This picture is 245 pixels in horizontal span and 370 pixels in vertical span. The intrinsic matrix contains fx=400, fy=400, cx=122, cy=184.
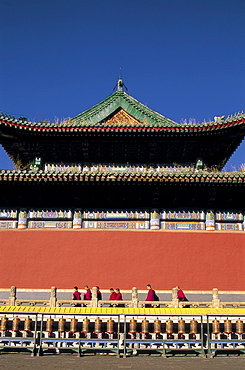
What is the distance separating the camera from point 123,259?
50.4 ft

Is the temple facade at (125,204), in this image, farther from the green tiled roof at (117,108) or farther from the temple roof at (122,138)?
the green tiled roof at (117,108)

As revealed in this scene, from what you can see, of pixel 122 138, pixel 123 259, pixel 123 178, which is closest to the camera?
pixel 123 178

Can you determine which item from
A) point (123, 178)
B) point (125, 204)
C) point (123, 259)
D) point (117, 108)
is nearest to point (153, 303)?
point (123, 259)

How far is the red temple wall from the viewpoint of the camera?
49.7 feet

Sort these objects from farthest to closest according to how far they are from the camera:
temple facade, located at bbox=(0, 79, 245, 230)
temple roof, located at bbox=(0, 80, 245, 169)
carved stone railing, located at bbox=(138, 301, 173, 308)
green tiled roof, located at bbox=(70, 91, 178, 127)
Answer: green tiled roof, located at bbox=(70, 91, 178, 127)
temple roof, located at bbox=(0, 80, 245, 169)
temple facade, located at bbox=(0, 79, 245, 230)
carved stone railing, located at bbox=(138, 301, 173, 308)

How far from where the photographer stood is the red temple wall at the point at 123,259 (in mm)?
15156

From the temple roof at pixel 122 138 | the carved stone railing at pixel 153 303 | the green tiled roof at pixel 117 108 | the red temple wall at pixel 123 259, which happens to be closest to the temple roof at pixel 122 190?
the red temple wall at pixel 123 259

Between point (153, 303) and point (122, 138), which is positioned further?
point (122, 138)

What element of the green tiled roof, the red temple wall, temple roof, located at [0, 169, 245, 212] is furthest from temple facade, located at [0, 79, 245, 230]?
the red temple wall

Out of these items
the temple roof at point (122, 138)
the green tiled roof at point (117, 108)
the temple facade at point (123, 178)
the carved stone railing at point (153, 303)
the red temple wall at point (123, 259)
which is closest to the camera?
the carved stone railing at point (153, 303)

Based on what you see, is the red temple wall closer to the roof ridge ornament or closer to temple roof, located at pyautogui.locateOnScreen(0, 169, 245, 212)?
temple roof, located at pyautogui.locateOnScreen(0, 169, 245, 212)

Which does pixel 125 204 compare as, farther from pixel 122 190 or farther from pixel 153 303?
pixel 153 303

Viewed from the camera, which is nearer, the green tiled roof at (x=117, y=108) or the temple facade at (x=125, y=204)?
the temple facade at (x=125, y=204)

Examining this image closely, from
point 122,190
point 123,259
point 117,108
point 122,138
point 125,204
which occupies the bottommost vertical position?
point 123,259
